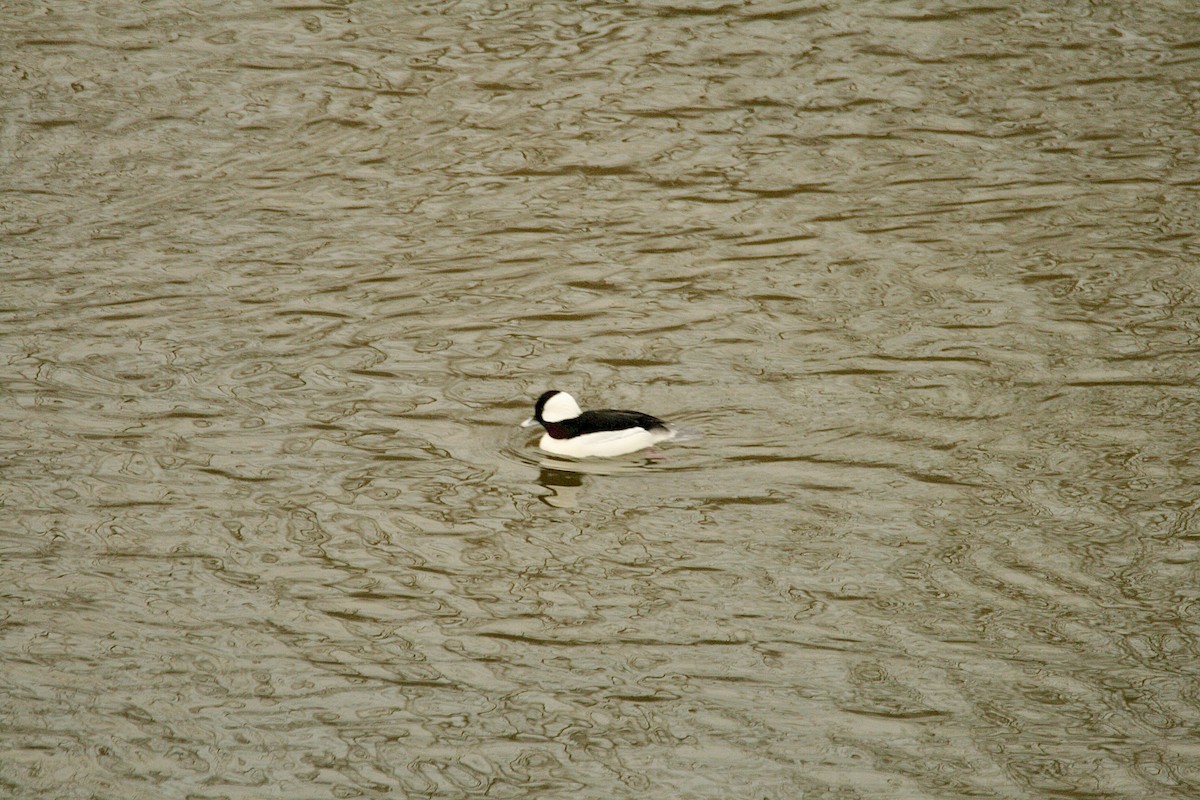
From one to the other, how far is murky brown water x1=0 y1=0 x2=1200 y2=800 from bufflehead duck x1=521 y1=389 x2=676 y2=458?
0.19 m

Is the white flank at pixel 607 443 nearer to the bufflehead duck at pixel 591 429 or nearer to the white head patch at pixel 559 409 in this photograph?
the bufflehead duck at pixel 591 429

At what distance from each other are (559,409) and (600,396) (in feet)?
2.79

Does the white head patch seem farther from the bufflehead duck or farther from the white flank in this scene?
the white flank

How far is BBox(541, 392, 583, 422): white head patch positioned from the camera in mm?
10008

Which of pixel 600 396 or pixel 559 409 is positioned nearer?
pixel 559 409

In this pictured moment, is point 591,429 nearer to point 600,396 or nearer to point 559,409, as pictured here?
point 559,409

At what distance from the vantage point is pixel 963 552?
8.97 meters

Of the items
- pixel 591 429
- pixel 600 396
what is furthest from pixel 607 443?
pixel 600 396

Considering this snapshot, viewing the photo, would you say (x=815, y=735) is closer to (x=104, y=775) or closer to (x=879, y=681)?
(x=879, y=681)

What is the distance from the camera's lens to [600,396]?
1088 centimetres

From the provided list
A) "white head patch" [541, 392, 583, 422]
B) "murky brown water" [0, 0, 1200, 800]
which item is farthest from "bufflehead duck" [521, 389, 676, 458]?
"murky brown water" [0, 0, 1200, 800]

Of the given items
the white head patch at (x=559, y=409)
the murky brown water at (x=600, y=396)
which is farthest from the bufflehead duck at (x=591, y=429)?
the murky brown water at (x=600, y=396)

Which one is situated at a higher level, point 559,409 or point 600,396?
point 559,409

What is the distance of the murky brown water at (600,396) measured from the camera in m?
7.61
